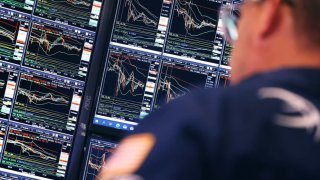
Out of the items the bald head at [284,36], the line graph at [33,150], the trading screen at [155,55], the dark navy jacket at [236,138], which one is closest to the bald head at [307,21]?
the bald head at [284,36]

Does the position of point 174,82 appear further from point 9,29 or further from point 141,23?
point 9,29

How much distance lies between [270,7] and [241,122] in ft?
0.91

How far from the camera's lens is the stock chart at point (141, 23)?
2.88 meters

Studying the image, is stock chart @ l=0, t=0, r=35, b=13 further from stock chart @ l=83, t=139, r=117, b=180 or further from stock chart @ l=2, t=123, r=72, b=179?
stock chart @ l=83, t=139, r=117, b=180

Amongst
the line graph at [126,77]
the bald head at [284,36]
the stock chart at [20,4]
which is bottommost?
the line graph at [126,77]

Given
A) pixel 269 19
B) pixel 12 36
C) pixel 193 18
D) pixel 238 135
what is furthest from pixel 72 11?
pixel 238 135

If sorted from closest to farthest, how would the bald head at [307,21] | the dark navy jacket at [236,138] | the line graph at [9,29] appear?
the dark navy jacket at [236,138] → the bald head at [307,21] → the line graph at [9,29]

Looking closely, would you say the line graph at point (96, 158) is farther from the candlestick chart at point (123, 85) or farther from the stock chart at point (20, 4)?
the stock chart at point (20, 4)

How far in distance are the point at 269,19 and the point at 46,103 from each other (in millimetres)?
2083

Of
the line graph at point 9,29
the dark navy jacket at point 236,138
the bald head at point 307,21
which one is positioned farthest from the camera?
the line graph at point 9,29

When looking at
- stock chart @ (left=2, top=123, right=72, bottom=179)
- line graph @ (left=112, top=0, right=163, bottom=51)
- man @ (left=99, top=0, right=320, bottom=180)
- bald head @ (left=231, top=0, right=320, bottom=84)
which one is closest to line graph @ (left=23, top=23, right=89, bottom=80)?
line graph @ (left=112, top=0, right=163, bottom=51)

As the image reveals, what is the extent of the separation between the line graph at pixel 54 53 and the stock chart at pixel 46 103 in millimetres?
69

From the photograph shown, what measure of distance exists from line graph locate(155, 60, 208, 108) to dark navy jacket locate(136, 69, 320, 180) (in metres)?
2.07

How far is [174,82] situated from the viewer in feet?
9.50
